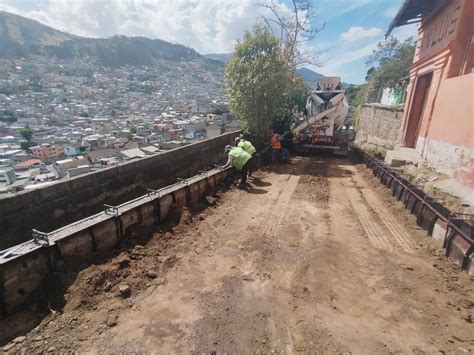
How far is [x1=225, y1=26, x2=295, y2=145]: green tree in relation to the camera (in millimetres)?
10969

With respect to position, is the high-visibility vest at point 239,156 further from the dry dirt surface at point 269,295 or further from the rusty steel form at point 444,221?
the rusty steel form at point 444,221

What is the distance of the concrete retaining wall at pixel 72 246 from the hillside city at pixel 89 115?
6.66 feet

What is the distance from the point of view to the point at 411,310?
317cm

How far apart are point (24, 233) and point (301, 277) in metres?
4.47

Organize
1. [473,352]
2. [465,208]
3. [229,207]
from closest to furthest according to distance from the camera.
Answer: [473,352] → [465,208] → [229,207]

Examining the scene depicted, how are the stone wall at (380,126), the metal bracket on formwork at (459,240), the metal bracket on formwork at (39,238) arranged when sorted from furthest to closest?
the stone wall at (380,126) < the metal bracket on formwork at (459,240) < the metal bracket on formwork at (39,238)

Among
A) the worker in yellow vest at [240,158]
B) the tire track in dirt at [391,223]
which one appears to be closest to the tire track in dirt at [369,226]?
the tire track in dirt at [391,223]

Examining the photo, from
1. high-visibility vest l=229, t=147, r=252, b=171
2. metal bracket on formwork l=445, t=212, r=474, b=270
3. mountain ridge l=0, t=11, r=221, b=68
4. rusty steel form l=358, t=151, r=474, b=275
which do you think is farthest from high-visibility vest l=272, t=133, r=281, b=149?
mountain ridge l=0, t=11, r=221, b=68

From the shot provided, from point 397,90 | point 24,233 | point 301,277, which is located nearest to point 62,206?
point 24,233

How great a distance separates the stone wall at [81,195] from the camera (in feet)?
13.4

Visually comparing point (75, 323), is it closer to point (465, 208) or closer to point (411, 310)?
point (411, 310)

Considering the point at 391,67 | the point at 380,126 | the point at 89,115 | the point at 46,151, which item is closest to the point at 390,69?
the point at 391,67

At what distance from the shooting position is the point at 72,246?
11.6ft

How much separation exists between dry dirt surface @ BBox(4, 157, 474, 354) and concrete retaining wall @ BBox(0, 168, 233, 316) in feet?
1.10
